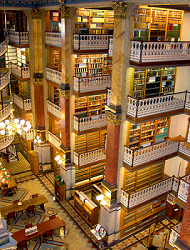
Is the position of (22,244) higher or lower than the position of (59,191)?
lower

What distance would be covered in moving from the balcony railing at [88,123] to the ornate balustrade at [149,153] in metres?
2.80

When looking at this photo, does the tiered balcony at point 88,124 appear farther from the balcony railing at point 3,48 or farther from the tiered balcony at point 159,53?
the balcony railing at point 3,48

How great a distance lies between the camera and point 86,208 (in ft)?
40.1

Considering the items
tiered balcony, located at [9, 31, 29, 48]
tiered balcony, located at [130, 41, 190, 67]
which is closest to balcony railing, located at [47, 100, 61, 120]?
tiered balcony, located at [9, 31, 29, 48]

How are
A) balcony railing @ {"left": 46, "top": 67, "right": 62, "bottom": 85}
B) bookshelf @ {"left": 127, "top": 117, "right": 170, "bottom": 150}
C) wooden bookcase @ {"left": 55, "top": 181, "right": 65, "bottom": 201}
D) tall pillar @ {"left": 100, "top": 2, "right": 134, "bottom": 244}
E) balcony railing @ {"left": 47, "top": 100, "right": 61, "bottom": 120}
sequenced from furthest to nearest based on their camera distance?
balcony railing @ {"left": 47, "top": 100, "right": 61, "bottom": 120}, wooden bookcase @ {"left": 55, "top": 181, "right": 65, "bottom": 201}, balcony railing @ {"left": 46, "top": 67, "right": 62, "bottom": 85}, bookshelf @ {"left": 127, "top": 117, "right": 170, "bottom": 150}, tall pillar @ {"left": 100, "top": 2, "right": 134, "bottom": 244}

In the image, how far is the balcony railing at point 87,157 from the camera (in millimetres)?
12759

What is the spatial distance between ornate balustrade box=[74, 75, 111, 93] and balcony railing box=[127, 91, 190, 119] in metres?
2.95

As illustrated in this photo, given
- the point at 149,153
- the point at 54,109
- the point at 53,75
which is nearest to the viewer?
the point at 149,153

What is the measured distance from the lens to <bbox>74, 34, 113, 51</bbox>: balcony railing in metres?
11.5

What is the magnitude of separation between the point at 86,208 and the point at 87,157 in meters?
2.32

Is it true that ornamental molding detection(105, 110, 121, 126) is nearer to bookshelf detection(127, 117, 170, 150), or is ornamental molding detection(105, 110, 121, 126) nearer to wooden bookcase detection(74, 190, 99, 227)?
bookshelf detection(127, 117, 170, 150)

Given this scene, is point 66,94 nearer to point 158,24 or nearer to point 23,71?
point 23,71

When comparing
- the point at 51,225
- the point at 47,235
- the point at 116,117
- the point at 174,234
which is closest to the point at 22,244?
the point at 47,235

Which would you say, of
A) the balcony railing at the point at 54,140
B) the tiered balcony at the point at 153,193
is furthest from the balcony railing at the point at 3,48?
the tiered balcony at the point at 153,193
